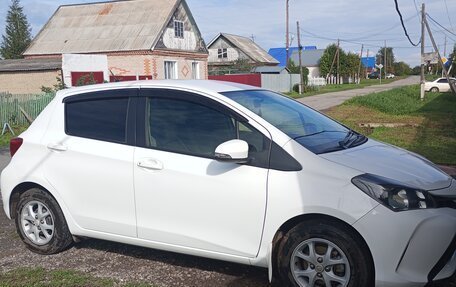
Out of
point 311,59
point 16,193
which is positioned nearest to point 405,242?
point 16,193

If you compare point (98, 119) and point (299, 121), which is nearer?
point (299, 121)

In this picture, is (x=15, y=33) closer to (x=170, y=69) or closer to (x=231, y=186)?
(x=170, y=69)

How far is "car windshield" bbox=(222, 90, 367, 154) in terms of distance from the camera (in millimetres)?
3973

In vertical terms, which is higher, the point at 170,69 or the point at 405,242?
the point at 170,69

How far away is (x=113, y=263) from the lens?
4.60 meters

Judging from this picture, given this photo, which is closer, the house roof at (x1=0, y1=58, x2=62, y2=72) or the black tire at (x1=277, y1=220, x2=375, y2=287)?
the black tire at (x1=277, y1=220, x2=375, y2=287)

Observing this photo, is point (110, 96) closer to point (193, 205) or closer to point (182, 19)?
point (193, 205)

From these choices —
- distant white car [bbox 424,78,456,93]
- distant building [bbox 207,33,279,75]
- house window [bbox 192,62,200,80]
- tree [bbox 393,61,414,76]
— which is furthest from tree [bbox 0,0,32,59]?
tree [bbox 393,61,414,76]

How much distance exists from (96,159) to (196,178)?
1056mm

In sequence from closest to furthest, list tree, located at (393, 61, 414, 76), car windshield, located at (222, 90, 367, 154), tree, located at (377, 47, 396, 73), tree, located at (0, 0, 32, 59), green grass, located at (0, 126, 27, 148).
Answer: car windshield, located at (222, 90, 367, 154)
green grass, located at (0, 126, 27, 148)
tree, located at (0, 0, 32, 59)
tree, located at (377, 47, 396, 73)
tree, located at (393, 61, 414, 76)

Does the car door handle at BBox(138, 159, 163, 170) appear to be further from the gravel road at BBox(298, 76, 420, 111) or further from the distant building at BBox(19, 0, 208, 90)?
the distant building at BBox(19, 0, 208, 90)

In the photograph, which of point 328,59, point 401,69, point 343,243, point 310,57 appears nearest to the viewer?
point 343,243

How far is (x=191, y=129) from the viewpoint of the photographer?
418 cm

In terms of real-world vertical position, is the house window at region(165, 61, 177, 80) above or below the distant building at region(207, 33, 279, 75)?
below
